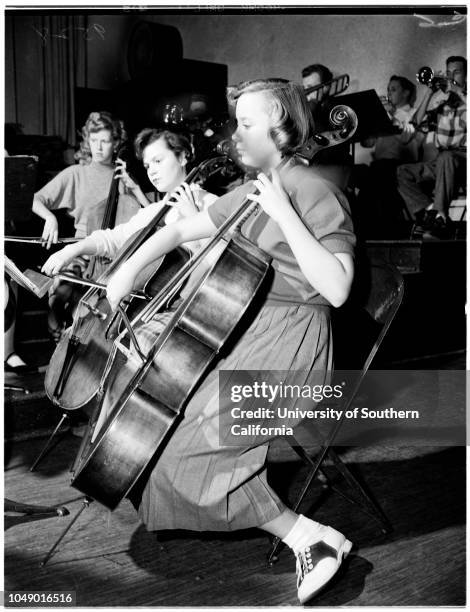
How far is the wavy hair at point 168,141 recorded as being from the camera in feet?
7.30

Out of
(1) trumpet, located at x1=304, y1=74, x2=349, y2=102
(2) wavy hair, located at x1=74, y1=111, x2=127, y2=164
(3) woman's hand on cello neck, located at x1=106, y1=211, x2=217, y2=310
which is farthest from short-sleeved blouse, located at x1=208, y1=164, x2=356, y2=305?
(2) wavy hair, located at x1=74, y1=111, x2=127, y2=164

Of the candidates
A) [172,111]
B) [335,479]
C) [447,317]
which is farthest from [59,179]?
[447,317]

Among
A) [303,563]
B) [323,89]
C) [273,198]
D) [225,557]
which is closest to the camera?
[273,198]

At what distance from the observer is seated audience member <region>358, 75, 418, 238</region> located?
4207 millimetres

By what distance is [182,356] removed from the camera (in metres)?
1.53

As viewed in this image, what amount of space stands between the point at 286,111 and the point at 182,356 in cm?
65

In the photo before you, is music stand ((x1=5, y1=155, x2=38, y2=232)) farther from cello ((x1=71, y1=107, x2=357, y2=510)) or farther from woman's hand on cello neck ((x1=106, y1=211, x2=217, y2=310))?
cello ((x1=71, y1=107, x2=357, y2=510))

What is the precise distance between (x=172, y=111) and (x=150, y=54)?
1934 millimetres

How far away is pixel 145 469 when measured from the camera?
154 centimetres

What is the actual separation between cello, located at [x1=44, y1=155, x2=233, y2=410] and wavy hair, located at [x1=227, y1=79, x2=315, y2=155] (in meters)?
0.50

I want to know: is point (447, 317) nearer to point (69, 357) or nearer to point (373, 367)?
point (373, 367)

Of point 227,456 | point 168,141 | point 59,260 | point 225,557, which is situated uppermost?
point 168,141

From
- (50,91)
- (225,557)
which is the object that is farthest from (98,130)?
(225,557)

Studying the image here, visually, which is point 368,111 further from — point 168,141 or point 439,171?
point 439,171
